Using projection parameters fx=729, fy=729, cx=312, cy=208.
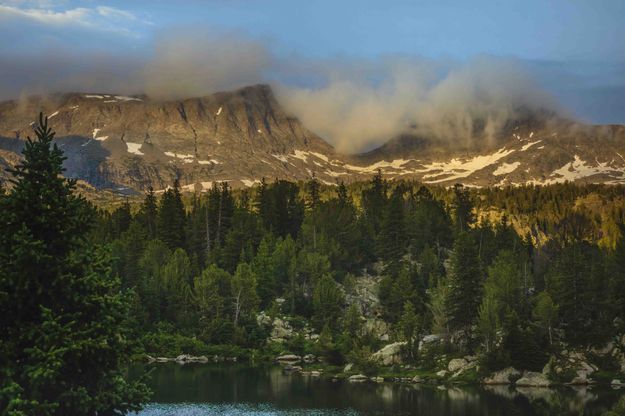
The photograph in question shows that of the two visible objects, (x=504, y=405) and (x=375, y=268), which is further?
(x=375, y=268)

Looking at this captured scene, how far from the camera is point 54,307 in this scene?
2934 cm

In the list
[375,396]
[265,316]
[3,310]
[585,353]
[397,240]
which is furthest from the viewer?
[397,240]

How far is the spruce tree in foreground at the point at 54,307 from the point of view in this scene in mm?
27297

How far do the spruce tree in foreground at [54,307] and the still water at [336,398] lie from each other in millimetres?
42173

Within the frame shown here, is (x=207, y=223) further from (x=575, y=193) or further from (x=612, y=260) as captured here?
(x=575, y=193)

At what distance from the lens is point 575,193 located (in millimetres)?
191875

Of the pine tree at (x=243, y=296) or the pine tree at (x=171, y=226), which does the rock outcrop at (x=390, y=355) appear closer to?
the pine tree at (x=243, y=296)

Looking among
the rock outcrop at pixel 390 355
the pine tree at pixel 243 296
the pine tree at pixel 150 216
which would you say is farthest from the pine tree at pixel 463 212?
the pine tree at pixel 150 216

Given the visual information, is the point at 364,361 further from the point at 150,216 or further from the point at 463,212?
the point at 150,216

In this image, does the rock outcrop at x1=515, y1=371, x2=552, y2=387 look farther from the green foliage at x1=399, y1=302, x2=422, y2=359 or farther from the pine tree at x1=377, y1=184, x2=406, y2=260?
the pine tree at x1=377, y1=184, x2=406, y2=260

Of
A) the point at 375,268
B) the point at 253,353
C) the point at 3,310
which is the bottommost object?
the point at 253,353

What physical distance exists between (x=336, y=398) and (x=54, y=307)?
5592 cm

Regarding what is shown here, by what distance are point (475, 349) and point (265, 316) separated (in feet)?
124

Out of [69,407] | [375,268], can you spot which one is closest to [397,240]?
[375,268]
